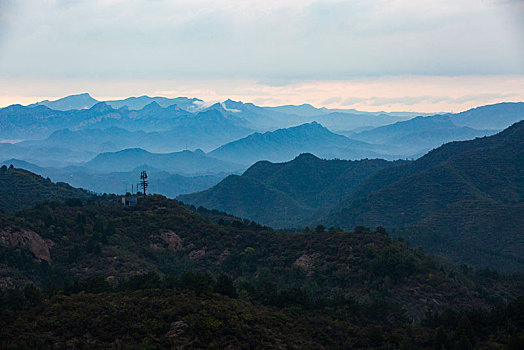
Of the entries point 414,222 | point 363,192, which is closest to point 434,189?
point 414,222

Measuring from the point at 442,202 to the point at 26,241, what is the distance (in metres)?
101

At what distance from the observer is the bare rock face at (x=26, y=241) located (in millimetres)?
55656

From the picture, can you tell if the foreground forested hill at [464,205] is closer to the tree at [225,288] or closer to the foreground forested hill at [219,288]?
the foreground forested hill at [219,288]

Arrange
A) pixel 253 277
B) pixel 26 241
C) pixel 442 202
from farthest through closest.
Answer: pixel 442 202, pixel 253 277, pixel 26 241

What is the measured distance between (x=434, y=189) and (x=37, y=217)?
334 ft

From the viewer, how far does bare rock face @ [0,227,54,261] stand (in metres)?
55.7

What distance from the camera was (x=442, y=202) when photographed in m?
126

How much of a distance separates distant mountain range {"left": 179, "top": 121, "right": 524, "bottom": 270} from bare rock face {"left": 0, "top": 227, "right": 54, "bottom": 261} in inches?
2627

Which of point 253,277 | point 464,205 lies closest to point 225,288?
point 253,277

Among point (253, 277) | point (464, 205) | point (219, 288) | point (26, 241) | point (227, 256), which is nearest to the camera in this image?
point (219, 288)

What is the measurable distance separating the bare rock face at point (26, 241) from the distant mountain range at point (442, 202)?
66714 millimetres

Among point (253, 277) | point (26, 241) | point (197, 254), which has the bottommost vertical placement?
point (253, 277)

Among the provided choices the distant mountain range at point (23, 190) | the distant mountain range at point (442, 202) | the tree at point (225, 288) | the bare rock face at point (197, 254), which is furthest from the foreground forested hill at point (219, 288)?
the distant mountain range at point (442, 202)

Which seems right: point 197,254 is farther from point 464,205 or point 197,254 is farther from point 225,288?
point 464,205
